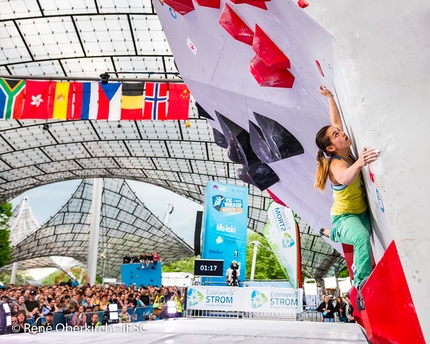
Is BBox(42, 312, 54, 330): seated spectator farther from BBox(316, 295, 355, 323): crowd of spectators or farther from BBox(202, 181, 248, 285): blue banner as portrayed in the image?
BBox(202, 181, 248, 285): blue banner

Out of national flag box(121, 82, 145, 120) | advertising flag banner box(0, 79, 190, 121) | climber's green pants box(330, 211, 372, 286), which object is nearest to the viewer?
climber's green pants box(330, 211, 372, 286)

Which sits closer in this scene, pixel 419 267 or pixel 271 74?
pixel 419 267

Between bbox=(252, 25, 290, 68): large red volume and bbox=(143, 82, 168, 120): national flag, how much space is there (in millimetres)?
10673

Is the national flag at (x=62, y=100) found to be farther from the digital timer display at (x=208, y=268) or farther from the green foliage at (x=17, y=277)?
the green foliage at (x=17, y=277)

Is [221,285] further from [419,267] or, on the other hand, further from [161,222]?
[161,222]

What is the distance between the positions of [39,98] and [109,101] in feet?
6.57

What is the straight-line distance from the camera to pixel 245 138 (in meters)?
5.84

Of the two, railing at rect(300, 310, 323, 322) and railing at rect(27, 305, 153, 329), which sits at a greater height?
railing at rect(27, 305, 153, 329)

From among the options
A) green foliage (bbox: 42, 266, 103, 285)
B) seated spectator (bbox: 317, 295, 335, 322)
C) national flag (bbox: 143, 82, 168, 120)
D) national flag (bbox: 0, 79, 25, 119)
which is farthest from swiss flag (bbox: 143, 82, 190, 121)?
green foliage (bbox: 42, 266, 103, 285)

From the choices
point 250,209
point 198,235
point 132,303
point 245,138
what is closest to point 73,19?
point 198,235

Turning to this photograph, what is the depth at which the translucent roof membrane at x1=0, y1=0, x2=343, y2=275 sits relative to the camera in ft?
67.3

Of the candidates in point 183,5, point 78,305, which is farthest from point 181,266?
point 183,5

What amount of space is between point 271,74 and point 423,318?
220cm

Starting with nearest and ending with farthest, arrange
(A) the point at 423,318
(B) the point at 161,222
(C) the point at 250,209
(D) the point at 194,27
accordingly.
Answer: (A) the point at 423,318 → (D) the point at 194,27 → (C) the point at 250,209 → (B) the point at 161,222
